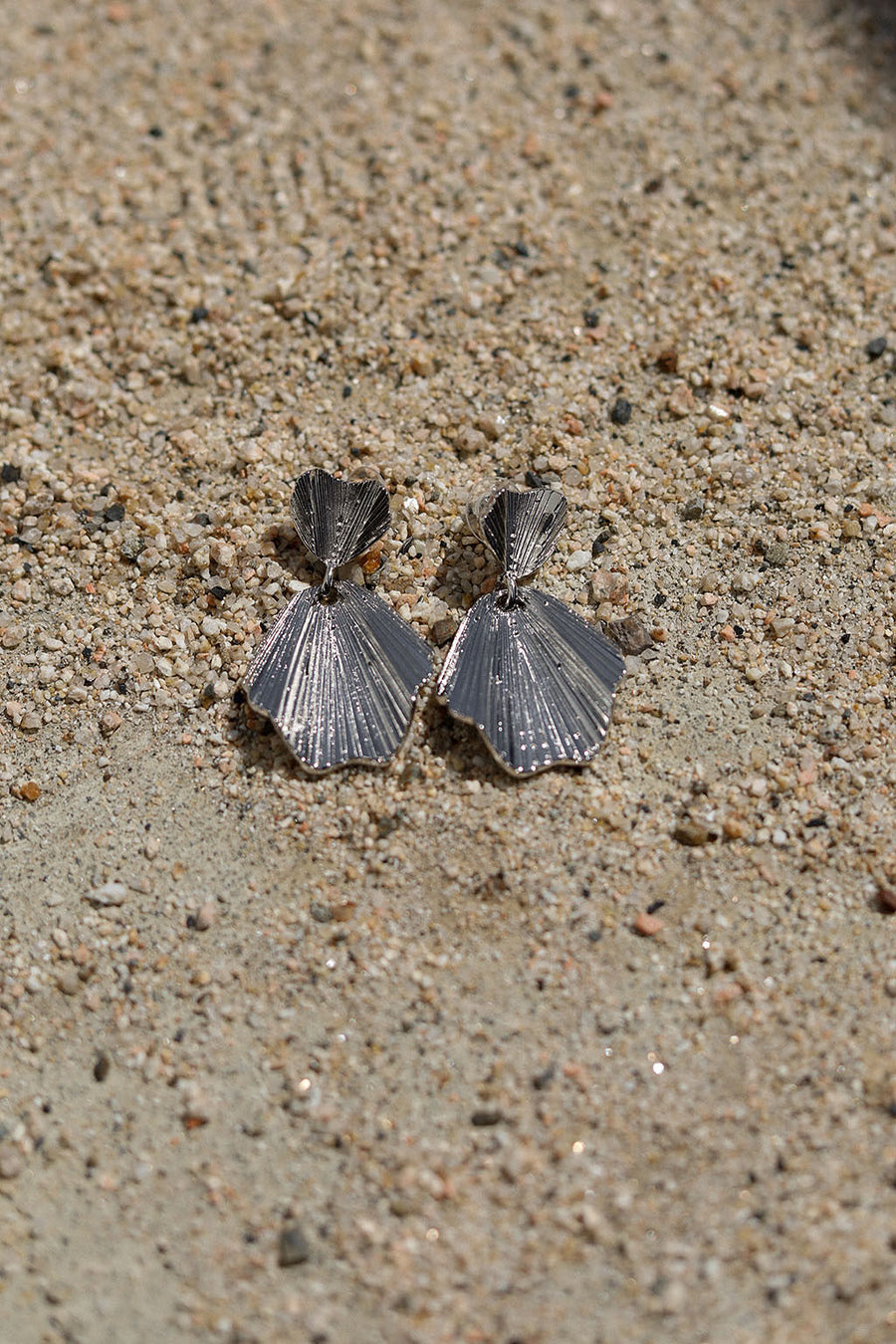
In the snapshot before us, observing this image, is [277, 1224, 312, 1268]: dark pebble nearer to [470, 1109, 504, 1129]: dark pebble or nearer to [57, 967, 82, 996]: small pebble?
[470, 1109, 504, 1129]: dark pebble

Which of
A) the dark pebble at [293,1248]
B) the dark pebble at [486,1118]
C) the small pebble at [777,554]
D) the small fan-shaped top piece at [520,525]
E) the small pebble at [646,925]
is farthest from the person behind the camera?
the small pebble at [777,554]

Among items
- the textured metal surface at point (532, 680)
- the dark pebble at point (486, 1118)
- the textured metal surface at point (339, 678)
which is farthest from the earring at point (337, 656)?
the dark pebble at point (486, 1118)

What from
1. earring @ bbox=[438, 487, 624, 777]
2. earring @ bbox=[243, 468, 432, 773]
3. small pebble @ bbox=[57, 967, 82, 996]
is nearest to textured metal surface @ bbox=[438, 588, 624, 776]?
earring @ bbox=[438, 487, 624, 777]

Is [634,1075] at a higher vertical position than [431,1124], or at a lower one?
higher

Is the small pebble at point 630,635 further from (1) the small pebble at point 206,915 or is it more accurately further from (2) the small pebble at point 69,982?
(2) the small pebble at point 69,982

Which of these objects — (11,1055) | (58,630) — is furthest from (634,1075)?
(58,630)

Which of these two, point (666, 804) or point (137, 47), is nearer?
point (666, 804)

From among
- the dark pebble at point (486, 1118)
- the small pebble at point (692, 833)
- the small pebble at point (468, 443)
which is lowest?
the dark pebble at point (486, 1118)

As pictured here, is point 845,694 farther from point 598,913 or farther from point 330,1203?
point 330,1203
